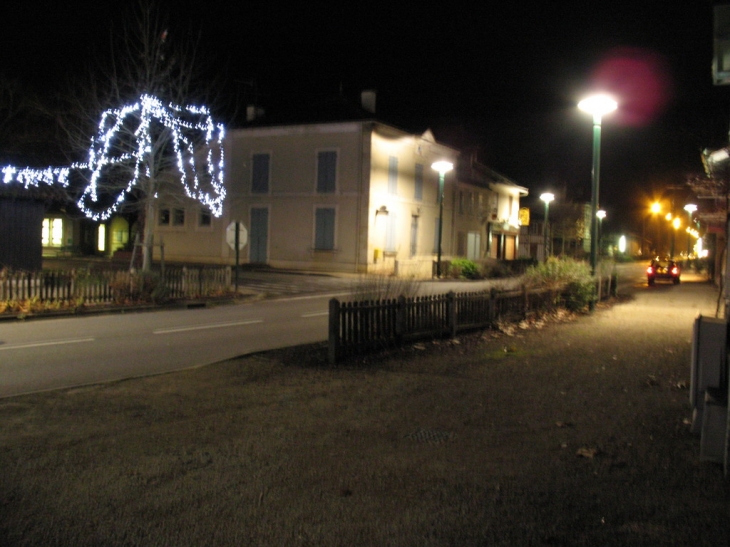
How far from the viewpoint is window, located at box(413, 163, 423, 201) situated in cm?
4091

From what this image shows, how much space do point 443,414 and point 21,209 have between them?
66.9ft

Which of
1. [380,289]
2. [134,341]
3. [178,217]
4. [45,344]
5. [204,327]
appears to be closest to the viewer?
[45,344]

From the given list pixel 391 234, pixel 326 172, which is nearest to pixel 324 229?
pixel 326 172

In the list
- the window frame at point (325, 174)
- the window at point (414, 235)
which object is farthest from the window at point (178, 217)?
the window at point (414, 235)

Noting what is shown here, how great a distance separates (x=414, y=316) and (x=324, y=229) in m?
25.5

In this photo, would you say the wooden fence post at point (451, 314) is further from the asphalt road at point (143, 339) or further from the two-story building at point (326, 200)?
the two-story building at point (326, 200)

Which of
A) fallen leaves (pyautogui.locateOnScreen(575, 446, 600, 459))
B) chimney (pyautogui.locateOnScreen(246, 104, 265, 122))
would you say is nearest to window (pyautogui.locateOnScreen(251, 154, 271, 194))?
chimney (pyautogui.locateOnScreen(246, 104, 265, 122))

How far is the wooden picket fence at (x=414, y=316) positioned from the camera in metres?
10.6

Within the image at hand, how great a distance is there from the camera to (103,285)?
61.2 ft

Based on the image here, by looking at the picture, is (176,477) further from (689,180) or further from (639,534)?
(689,180)

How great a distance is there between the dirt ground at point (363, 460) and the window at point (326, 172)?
27.7 metres

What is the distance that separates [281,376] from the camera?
9.39 metres

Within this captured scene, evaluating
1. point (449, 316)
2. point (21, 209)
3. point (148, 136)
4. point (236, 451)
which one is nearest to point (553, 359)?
point (449, 316)

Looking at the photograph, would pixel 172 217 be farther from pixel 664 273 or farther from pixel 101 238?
pixel 664 273
